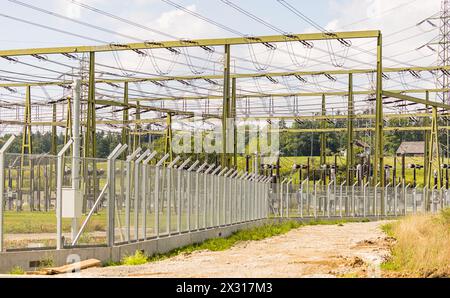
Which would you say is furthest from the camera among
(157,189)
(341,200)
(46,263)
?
(341,200)

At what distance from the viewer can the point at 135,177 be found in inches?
953

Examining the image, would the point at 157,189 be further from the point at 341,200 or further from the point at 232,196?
the point at 341,200

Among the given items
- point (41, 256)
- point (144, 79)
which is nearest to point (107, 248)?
point (41, 256)

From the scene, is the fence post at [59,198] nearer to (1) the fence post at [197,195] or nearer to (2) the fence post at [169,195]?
(2) the fence post at [169,195]

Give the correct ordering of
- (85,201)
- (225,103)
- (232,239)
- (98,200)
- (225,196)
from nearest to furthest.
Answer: (98,200)
(85,201)
(232,239)
(225,196)
(225,103)

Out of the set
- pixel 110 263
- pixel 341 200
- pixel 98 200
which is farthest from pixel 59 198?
pixel 341 200

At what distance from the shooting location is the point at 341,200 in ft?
178

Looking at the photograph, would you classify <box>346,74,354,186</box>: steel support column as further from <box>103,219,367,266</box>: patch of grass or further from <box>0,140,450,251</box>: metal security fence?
<box>0,140,450,251</box>: metal security fence

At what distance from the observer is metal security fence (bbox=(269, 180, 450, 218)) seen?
4969 cm

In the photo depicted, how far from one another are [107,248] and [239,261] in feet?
12.8

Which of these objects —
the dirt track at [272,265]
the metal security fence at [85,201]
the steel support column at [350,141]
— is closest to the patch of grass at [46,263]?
the metal security fence at [85,201]

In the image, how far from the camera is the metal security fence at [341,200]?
49.7 meters

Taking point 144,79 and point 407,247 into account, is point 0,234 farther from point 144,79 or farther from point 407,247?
point 144,79

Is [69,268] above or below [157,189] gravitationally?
below
